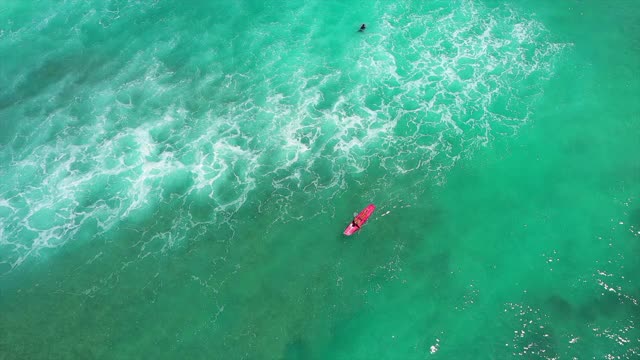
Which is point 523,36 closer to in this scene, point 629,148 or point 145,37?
point 629,148

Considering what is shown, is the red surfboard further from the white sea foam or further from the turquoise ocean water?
the white sea foam

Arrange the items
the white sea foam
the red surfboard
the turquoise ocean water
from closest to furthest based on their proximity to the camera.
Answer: the turquoise ocean water, the red surfboard, the white sea foam

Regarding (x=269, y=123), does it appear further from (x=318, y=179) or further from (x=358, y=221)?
(x=358, y=221)

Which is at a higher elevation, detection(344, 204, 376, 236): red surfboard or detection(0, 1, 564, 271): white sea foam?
detection(0, 1, 564, 271): white sea foam

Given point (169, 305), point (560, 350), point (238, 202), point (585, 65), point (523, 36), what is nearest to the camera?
point (560, 350)

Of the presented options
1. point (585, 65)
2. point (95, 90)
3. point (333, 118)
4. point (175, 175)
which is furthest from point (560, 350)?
point (95, 90)

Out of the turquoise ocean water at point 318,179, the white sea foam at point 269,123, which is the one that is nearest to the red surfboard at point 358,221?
the turquoise ocean water at point 318,179

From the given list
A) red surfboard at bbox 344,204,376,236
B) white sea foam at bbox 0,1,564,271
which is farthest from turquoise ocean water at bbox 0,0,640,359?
red surfboard at bbox 344,204,376,236
